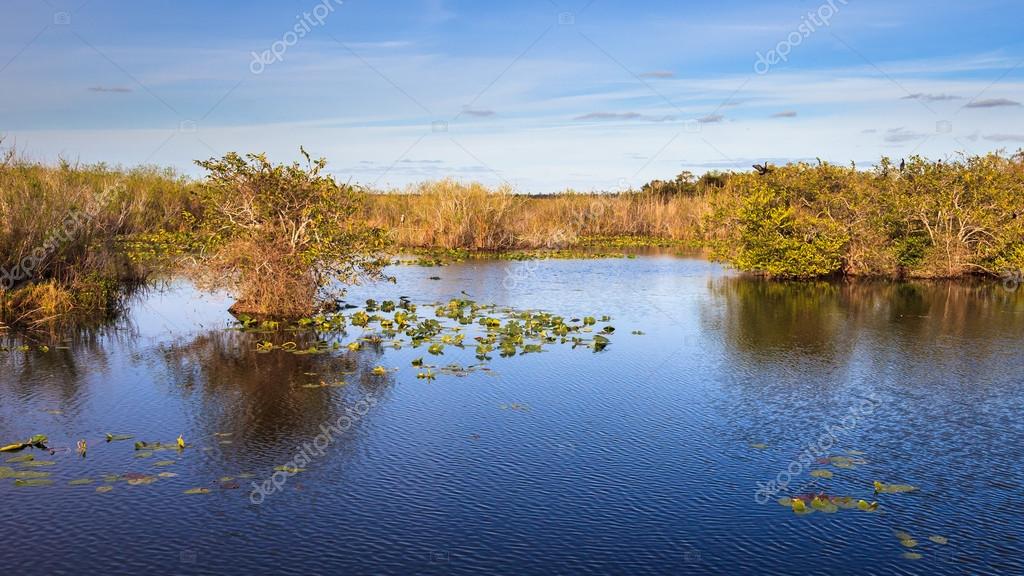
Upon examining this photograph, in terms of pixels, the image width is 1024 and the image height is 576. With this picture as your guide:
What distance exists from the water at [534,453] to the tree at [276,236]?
202cm

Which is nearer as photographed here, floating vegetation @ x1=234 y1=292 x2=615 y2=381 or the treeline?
floating vegetation @ x1=234 y1=292 x2=615 y2=381

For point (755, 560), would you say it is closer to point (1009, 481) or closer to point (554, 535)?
point (554, 535)

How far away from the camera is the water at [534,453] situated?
813 centimetres

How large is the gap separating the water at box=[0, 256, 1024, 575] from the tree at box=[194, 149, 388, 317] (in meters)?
2.02

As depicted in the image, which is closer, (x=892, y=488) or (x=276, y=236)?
(x=892, y=488)

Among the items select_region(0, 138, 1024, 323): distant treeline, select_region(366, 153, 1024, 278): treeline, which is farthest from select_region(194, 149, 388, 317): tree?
select_region(366, 153, 1024, 278): treeline

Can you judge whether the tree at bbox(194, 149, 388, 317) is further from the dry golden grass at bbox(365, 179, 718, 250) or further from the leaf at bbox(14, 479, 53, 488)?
the dry golden grass at bbox(365, 179, 718, 250)

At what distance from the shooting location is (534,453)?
1095 cm

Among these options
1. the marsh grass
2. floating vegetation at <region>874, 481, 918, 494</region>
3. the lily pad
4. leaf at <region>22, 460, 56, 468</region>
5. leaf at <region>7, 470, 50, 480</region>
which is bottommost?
leaf at <region>7, 470, 50, 480</region>

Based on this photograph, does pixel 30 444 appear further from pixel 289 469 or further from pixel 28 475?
pixel 289 469

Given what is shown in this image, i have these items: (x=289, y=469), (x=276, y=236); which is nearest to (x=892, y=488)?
(x=289, y=469)

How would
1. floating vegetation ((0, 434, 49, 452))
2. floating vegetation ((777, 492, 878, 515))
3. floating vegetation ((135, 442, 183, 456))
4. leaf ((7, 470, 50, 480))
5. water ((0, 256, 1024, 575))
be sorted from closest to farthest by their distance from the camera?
water ((0, 256, 1024, 575))
floating vegetation ((777, 492, 878, 515))
leaf ((7, 470, 50, 480))
floating vegetation ((0, 434, 49, 452))
floating vegetation ((135, 442, 183, 456))

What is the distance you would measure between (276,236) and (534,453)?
12735 millimetres

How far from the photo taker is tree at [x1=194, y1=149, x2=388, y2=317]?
21281 mm
